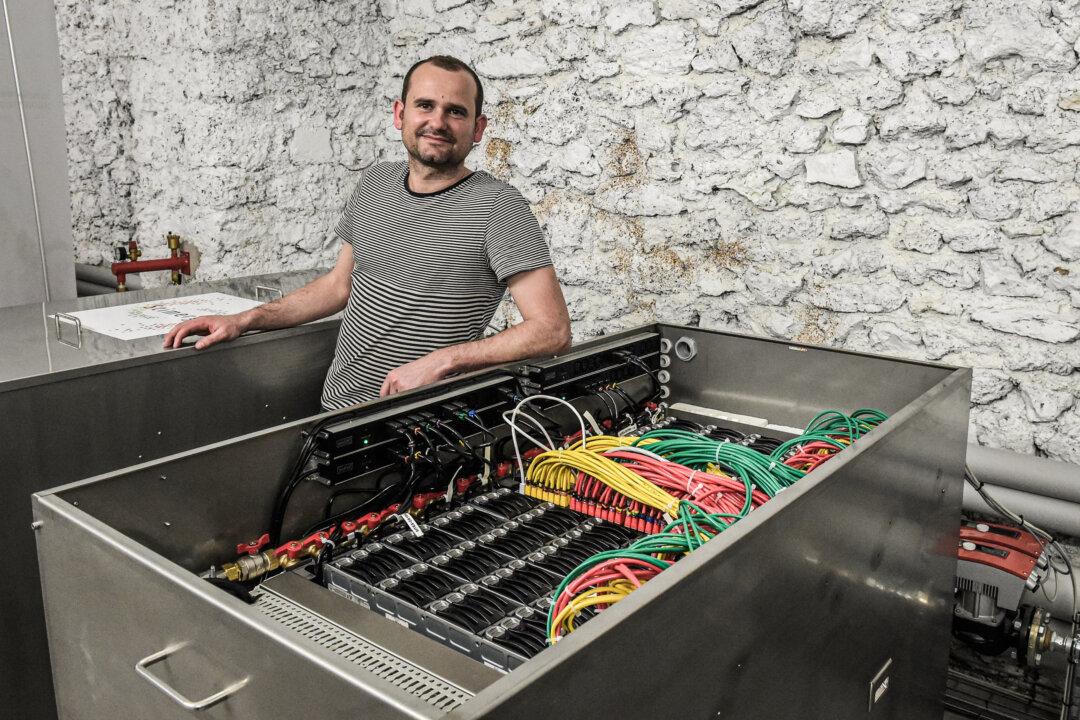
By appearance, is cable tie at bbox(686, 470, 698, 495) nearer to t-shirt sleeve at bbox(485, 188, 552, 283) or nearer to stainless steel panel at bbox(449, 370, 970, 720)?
stainless steel panel at bbox(449, 370, 970, 720)

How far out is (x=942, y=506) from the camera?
1816 mm

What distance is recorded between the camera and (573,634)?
0.80 meters

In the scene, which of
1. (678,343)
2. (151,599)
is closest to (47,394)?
(151,599)

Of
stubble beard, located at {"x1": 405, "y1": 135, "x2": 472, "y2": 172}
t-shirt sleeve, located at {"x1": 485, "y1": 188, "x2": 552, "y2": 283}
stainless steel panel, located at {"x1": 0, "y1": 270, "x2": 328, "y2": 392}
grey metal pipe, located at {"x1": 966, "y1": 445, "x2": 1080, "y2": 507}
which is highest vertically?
stubble beard, located at {"x1": 405, "y1": 135, "x2": 472, "y2": 172}

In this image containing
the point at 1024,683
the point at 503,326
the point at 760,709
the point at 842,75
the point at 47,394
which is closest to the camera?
the point at 760,709

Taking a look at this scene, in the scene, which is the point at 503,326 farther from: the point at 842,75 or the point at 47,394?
the point at 47,394

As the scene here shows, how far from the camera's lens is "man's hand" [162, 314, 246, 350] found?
2118 mm

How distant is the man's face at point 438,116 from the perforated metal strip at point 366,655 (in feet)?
4.37

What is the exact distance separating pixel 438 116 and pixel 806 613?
59.6 inches

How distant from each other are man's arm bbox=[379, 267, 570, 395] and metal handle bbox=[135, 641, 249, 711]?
3.14 ft

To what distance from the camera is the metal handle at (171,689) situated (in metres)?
0.85

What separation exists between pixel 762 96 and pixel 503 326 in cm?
142

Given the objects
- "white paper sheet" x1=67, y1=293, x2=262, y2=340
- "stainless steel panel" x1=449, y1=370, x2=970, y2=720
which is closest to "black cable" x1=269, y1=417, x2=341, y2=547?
"stainless steel panel" x1=449, y1=370, x2=970, y2=720

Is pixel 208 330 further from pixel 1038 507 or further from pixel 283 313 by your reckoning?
pixel 1038 507
